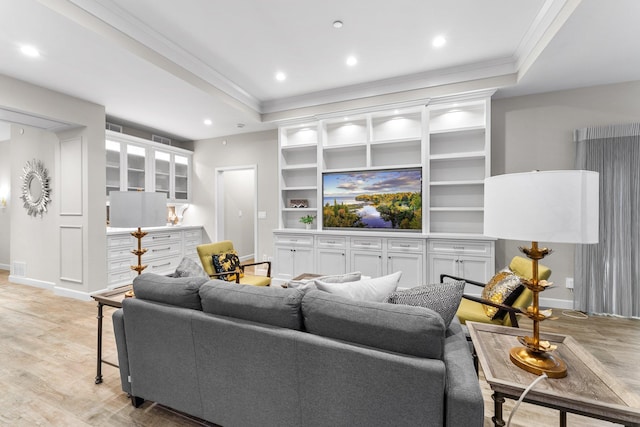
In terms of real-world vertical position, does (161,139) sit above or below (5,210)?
above

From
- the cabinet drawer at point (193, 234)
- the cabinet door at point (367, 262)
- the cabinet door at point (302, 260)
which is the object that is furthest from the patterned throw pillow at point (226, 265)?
the cabinet drawer at point (193, 234)

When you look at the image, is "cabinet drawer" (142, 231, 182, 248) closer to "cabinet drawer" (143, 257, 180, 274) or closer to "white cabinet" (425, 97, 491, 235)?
"cabinet drawer" (143, 257, 180, 274)

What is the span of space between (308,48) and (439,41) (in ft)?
4.68

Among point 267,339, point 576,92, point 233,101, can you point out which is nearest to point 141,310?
point 267,339

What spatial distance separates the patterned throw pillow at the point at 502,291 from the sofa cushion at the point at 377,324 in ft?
4.00

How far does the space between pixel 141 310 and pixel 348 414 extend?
1327 mm

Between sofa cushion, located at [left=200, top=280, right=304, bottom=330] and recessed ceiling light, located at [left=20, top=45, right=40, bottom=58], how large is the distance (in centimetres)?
302

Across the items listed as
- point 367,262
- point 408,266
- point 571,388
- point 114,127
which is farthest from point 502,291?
point 114,127

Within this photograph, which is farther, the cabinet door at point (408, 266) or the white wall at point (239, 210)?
the white wall at point (239, 210)

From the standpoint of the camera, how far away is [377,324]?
1.18m

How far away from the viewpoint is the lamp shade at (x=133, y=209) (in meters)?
1.97

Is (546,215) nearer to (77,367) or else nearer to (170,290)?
(170,290)

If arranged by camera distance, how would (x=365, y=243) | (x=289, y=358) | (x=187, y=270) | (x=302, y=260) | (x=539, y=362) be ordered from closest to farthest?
1. (x=539, y=362)
2. (x=289, y=358)
3. (x=187, y=270)
4. (x=365, y=243)
5. (x=302, y=260)

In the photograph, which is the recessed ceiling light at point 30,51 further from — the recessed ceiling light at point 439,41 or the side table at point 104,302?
the recessed ceiling light at point 439,41
